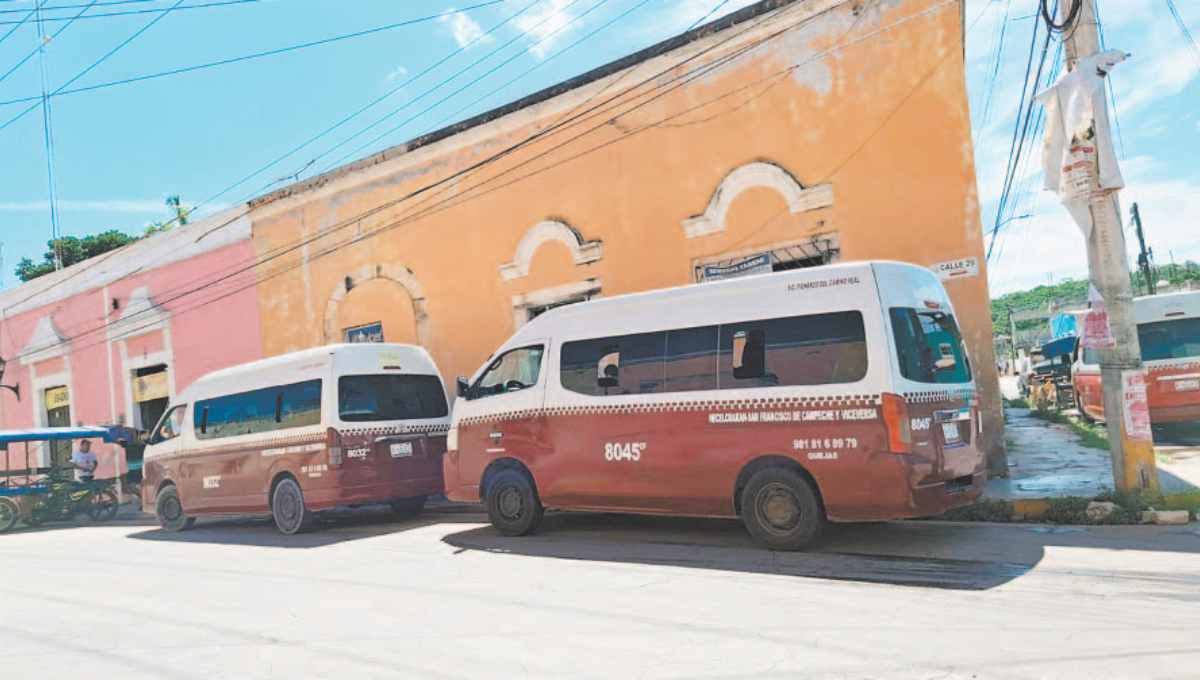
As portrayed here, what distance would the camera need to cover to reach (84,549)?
12203mm

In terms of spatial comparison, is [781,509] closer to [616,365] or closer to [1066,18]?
[616,365]

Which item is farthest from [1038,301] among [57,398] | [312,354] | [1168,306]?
[312,354]

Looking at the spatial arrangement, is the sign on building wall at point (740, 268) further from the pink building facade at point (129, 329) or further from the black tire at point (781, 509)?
the pink building facade at point (129, 329)

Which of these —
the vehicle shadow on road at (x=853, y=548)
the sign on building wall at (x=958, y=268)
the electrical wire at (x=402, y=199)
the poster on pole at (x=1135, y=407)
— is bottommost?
the vehicle shadow on road at (x=853, y=548)

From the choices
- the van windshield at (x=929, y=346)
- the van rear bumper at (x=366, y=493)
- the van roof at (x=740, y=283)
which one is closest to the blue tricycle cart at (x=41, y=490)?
the van rear bumper at (x=366, y=493)

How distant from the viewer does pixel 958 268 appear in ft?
34.9

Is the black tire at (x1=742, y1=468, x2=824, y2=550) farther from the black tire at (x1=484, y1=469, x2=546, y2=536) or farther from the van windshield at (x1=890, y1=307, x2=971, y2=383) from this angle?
the black tire at (x1=484, y1=469, x2=546, y2=536)

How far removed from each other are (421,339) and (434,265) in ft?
4.93

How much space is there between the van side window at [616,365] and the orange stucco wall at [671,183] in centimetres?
432

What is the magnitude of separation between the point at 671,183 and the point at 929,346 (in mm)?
6578

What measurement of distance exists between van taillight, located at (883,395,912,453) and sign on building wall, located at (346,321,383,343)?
12661 millimetres

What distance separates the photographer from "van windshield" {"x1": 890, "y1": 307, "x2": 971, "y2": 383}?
718 cm

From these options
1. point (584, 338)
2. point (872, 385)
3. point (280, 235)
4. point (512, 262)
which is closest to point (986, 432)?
point (872, 385)

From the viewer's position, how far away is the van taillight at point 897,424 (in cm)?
693
